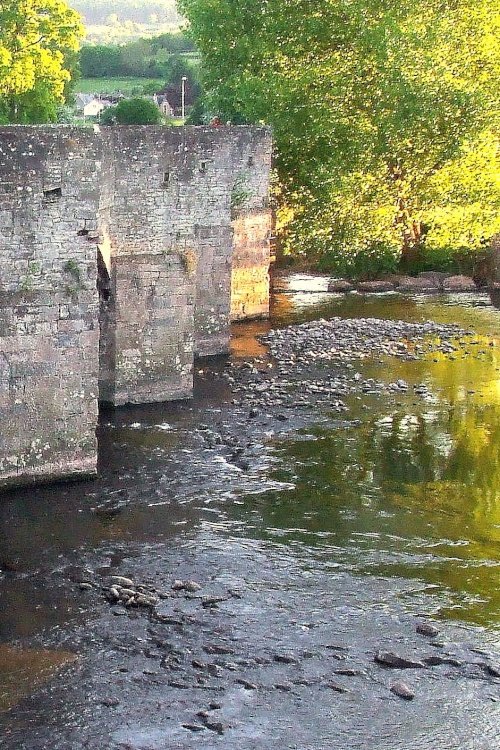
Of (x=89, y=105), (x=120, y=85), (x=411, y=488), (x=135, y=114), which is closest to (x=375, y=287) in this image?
(x=411, y=488)

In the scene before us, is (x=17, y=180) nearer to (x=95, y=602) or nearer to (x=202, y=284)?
(x=95, y=602)

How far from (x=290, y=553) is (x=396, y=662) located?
275 cm

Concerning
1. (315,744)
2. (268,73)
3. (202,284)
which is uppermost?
(268,73)

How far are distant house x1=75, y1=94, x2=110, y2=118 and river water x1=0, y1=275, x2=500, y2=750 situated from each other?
57003 millimetres

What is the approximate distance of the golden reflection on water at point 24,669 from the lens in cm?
1028

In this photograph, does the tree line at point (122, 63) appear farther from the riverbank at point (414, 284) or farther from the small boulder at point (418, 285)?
the small boulder at point (418, 285)

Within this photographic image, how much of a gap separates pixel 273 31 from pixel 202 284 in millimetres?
12089

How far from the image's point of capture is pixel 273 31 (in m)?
31.8

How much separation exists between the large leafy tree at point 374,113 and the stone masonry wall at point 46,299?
54.2 feet

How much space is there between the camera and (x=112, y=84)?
93.6 metres

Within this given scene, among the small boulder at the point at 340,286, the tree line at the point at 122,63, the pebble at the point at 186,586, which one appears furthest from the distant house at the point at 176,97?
the pebble at the point at 186,586

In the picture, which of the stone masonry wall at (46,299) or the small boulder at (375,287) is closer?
the stone masonry wall at (46,299)

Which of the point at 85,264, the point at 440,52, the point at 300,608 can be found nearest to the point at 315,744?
the point at 300,608

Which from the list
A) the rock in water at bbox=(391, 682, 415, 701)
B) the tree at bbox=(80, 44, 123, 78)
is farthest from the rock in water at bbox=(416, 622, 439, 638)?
the tree at bbox=(80, 44, 123, 78)
